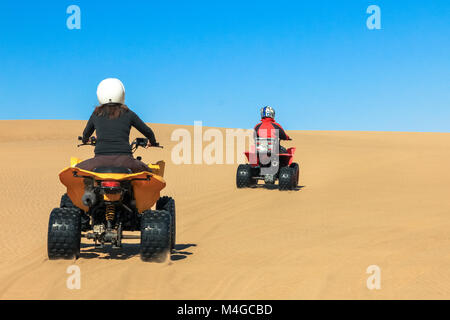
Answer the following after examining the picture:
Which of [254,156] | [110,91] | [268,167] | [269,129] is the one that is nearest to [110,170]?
[110,91]

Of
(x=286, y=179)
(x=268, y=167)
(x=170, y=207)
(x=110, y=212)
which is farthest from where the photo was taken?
(x=268, y=167)

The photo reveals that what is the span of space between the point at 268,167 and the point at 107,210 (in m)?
9.77

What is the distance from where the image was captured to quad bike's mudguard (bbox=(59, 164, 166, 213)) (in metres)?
5.94

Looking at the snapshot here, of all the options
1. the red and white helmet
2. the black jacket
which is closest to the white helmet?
the black jacket

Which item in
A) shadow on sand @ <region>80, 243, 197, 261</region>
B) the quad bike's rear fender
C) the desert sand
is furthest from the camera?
the quad bike's rear fender

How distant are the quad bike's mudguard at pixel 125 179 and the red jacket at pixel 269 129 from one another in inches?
356

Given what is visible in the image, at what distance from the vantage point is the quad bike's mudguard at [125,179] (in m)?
5.94

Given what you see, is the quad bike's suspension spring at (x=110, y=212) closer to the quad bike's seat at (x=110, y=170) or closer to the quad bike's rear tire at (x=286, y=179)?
the quad bike's seat at (x=110, y=170)

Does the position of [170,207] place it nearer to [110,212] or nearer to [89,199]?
[110,212]

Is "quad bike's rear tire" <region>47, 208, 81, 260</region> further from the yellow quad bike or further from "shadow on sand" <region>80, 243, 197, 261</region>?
"shadow on sand" <region>80, 243, 197, 261</region>

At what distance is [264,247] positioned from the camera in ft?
24.9

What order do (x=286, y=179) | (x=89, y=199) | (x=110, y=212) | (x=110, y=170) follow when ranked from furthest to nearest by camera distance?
(x=286, y=179) < (x=110, y=212) < (x=110, y=170) < (x=89, y=199)
